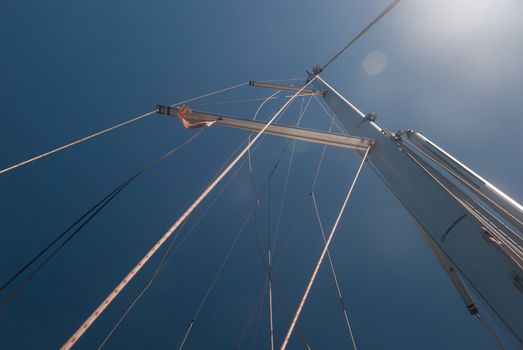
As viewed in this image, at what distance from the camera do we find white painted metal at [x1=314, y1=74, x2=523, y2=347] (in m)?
1.71

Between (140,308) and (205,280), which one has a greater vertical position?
(205,280)

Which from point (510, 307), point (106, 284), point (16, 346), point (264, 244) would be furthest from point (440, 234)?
point (16, 346)

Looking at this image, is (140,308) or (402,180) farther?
(140,308)

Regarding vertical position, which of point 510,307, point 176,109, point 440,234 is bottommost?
point 510,307

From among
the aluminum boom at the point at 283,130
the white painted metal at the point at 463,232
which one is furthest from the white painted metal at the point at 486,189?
the aluminum boom at the point at 283,130

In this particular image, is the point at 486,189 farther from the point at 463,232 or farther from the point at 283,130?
the point at 283,130

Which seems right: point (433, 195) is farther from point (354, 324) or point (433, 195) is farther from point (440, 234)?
point (354, 324)

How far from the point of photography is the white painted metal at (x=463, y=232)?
5.62 ft

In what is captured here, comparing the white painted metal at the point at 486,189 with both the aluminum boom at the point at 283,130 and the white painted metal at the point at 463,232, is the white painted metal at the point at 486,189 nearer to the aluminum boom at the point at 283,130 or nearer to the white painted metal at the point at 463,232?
the white painted metal at the point at 463,232

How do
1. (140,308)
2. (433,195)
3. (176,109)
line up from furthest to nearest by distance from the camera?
(140,308) → (176,109) → (433,195)

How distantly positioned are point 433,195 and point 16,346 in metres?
21.6

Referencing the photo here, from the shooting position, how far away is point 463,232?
2125 millimetres

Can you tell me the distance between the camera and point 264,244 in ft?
64.2

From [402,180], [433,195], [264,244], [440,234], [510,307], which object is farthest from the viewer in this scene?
[264,244]
